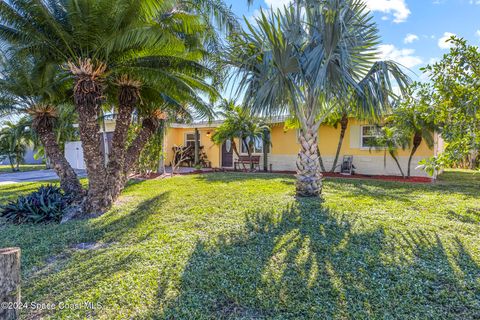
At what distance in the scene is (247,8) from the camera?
7891 mm

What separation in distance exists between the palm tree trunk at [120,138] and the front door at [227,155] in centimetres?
1095

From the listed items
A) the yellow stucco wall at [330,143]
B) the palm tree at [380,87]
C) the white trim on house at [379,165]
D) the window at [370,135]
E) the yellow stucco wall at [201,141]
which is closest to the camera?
the palm tree at [380,87]

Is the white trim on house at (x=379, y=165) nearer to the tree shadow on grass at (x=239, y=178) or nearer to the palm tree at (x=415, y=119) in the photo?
the palm tree at (x=415, y=119)

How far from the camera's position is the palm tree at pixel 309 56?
614 centimetres

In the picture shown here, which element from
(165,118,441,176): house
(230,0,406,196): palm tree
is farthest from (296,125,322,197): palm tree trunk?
(165,118,441,176): house

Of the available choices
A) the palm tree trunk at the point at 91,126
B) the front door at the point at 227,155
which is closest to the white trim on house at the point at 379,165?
the front door at the point at 227,155

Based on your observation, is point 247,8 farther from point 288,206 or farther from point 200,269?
point 200,269

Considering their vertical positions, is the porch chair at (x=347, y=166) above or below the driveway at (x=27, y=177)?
above

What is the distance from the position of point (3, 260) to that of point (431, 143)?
13488mm

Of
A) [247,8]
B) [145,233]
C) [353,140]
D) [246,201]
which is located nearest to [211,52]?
[247,8]

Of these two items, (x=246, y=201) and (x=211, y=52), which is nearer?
(x=246, y=201)

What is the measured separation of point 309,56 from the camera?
635 cm

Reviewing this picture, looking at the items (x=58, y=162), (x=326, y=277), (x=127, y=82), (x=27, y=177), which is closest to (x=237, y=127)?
(x=127, y=82)

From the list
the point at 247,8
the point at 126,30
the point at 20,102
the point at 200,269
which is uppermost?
the point at 247,8
